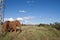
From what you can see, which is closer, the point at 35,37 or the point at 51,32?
the point at 35,37

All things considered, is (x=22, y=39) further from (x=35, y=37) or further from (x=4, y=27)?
(x=4, y=27)

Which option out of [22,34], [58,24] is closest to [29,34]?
[22,34]

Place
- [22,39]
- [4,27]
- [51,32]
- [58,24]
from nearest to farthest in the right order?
1. [22,39]
2. [51,32]
3. [4,27]
4. [58,24]

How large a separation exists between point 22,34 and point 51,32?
11.5 ft

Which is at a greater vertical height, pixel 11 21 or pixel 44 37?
pixel 11 21

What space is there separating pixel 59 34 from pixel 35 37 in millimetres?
3802

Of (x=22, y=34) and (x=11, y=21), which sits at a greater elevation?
(x=11, y=21)

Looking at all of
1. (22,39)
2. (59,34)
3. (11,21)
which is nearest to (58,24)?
(59,34)

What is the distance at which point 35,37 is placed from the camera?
18594mm

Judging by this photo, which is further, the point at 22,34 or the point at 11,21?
the point at 11,21

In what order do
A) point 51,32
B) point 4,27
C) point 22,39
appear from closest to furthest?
point 22,39 < point 51,32 < point 4,27

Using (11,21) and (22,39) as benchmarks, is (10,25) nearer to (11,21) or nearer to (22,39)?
(11,21)

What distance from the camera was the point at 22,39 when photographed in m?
18.1

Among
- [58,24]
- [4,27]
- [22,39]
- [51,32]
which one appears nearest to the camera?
[22,39]
